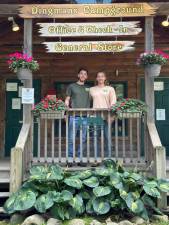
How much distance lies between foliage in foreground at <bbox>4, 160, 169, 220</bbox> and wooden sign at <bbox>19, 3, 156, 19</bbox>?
8.87 feet

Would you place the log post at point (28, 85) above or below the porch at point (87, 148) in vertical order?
above

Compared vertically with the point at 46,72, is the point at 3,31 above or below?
above

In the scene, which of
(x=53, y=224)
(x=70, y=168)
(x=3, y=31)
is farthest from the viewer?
(x=3, y=31)

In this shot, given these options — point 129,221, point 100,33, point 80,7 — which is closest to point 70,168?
point 129,221

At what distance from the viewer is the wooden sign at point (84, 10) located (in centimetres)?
629

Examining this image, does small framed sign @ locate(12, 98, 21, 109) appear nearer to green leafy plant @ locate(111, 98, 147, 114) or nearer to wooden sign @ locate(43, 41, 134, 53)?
wooden sign @ locate(43, 41, 134, 53)

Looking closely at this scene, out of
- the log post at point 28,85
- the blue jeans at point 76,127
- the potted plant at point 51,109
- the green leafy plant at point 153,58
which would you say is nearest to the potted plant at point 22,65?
the log post at point 28,85

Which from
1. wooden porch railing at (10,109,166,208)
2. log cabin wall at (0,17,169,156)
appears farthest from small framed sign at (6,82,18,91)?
wooden porch railing at (10,109,166,208)

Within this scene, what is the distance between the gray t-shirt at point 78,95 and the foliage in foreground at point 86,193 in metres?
1.34

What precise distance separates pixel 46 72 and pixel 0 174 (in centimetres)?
326

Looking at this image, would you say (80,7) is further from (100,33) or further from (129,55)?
(129,55)

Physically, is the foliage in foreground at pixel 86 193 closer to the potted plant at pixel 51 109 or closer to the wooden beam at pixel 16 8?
the potted plant at pixel 51 109

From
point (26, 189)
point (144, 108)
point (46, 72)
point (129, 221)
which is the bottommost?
point (129, 221)

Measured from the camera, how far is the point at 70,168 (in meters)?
5.80
